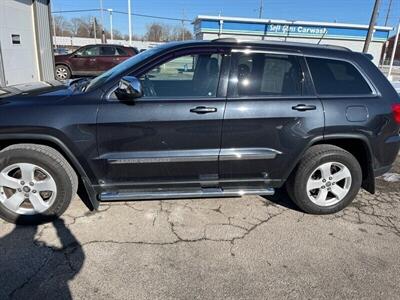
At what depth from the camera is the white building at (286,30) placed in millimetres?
31281

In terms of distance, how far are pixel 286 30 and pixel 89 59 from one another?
23.9 metres

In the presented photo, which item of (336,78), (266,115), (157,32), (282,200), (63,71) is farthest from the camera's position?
(157,32)

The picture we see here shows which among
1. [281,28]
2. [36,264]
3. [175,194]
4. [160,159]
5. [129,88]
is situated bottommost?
[36,264]

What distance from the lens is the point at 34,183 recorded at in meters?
3.08

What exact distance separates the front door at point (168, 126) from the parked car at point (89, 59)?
42.9ft

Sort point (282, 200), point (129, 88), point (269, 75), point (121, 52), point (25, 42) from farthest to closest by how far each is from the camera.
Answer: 1. point (121, 52)
2. point (25, 42)
3. point (282, 200)
4. point (269, 75)
5. point (129, 88)

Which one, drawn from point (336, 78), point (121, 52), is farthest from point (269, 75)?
point (121, 52)

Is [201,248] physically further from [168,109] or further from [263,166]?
[168,109]

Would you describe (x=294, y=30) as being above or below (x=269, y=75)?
above

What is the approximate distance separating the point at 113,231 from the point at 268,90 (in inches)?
81.6

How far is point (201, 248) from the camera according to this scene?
116 inches

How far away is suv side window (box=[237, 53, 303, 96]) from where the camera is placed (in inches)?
125

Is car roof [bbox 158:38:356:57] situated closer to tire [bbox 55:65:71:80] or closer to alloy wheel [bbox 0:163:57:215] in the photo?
alloy wheel [bbox 0:163:57:215]

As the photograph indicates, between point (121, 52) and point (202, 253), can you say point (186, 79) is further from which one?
point (121, 52)
